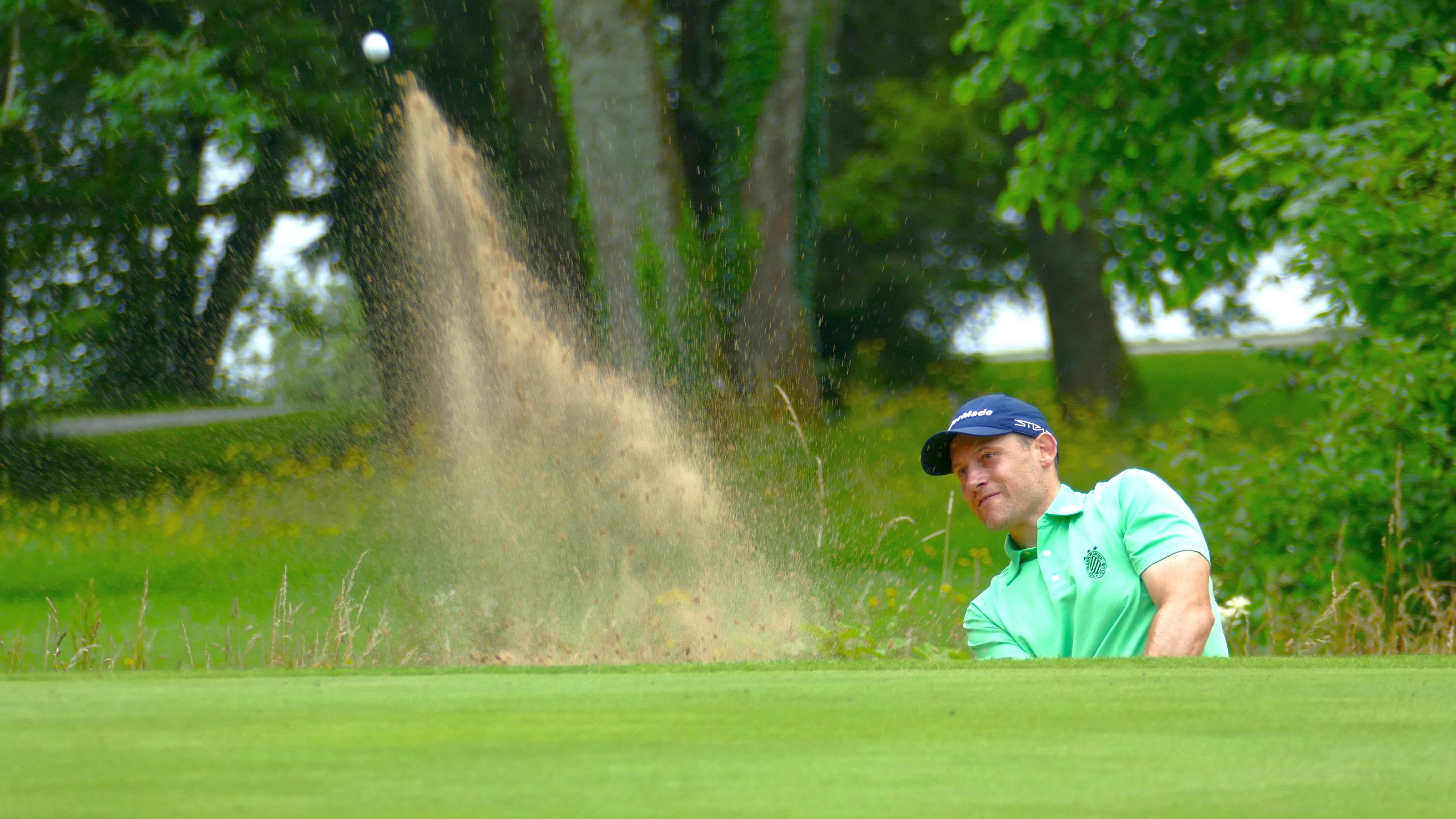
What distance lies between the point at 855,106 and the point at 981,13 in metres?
15.5

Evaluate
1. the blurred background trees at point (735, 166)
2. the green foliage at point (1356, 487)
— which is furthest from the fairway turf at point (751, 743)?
the blurred background trees at point (735, 166)

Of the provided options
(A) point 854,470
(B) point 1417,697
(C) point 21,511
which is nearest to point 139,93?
(C) point 21,511

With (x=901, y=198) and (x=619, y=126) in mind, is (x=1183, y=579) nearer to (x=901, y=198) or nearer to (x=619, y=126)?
(x=619, y=126)

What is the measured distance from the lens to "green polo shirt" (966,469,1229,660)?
4.20 m

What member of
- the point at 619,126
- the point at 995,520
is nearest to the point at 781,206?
the point at 619,126

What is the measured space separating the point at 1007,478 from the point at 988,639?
446mm

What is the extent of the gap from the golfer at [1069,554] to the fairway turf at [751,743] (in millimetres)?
628

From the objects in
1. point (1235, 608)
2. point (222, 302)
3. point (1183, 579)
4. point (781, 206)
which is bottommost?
point (1235, 608)

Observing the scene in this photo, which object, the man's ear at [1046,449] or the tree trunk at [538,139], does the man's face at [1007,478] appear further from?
the tree trunk at [538,139]

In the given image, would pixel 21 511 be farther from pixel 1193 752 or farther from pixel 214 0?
pixel 1193 752

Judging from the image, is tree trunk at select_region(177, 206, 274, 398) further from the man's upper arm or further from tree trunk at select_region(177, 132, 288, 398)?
the man's upper arm

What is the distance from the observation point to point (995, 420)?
459 centimetres

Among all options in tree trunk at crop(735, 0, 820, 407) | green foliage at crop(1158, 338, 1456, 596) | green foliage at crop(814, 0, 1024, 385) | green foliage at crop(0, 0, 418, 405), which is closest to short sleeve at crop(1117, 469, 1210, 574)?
green foliage at crop(1158, 338, 1456, 596)

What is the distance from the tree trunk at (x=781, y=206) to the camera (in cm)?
1361
